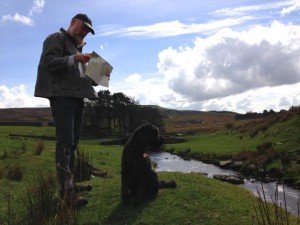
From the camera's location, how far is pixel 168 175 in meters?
12.0

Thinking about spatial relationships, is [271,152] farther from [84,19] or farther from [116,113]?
[116,113]

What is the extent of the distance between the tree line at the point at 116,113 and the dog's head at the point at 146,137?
8200 centimetres

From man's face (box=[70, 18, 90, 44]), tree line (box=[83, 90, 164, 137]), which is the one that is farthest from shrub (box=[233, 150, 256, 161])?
tree line (box=[83, 90, 164, 137])

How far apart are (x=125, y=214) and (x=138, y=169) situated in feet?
2.96

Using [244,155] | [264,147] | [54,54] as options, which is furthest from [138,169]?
[264,147]

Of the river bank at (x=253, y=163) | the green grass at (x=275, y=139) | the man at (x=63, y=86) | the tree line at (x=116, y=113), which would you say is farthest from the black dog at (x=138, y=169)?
Result: the tree line at (x=116, y=113)

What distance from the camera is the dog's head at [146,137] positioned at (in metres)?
9.09

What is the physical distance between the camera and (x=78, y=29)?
8.20 metres

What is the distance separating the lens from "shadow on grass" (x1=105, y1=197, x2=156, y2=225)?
27.3 ft

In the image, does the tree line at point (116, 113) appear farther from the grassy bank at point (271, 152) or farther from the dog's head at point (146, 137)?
the dog's head at point (146, 137)

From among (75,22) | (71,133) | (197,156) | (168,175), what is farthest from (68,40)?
(197,156)

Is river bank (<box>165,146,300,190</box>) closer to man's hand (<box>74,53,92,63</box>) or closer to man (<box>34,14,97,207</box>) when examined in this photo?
man (<box>34,14,97,207</box>)

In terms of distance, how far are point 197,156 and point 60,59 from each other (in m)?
32.1

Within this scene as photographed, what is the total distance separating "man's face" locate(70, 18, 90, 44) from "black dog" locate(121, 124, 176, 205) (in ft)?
7.22
